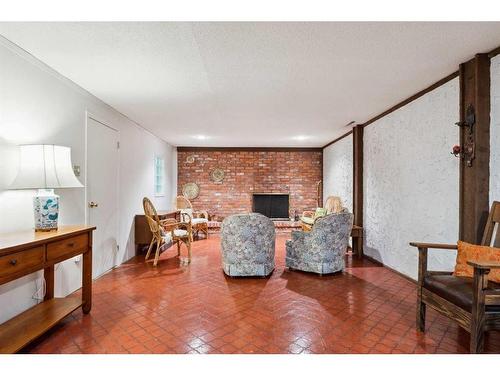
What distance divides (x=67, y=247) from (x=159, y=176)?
14.1 ft

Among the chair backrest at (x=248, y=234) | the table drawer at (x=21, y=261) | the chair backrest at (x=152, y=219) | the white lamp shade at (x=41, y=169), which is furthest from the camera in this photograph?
the chair backrest at (x=152, y=219)

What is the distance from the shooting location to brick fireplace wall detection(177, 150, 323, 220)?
7.37 metres

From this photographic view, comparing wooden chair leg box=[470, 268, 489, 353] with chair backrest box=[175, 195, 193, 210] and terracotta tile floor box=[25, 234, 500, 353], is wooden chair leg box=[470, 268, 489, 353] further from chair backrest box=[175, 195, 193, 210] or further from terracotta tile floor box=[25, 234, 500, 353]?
chair backrest box=[175, 195, 193, 210]

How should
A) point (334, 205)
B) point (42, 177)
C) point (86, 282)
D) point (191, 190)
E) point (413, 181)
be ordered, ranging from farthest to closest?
point (191, 190), point (334, 205), point (413, 181), point (86, 282), point (42, 177)

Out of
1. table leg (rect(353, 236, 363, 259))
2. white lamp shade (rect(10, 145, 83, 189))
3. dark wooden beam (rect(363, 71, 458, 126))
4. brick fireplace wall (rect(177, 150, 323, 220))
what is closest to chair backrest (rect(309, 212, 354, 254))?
table leg (rect(353, 236, 363, 259))

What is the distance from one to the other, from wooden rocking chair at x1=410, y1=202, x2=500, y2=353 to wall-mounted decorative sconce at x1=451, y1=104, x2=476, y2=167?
0.48 m

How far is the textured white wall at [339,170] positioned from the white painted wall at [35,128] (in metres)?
4.12

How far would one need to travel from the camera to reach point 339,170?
606cm

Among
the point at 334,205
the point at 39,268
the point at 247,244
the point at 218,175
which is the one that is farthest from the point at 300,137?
the point at 39,268

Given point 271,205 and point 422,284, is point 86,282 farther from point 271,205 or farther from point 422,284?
point 271,205

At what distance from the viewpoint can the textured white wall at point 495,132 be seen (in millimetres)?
2252

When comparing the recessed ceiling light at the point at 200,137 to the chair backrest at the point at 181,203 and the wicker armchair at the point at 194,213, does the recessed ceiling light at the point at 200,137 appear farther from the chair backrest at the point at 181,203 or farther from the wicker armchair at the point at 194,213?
the chair backrest at the point at 181,203

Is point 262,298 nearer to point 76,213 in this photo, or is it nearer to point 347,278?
point 347,278

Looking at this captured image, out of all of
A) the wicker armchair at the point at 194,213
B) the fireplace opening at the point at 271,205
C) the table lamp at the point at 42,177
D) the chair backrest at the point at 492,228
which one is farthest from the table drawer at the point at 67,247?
the fireplace opening at the point at 271,205
